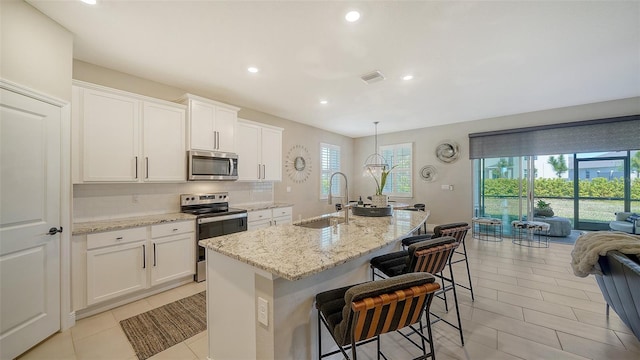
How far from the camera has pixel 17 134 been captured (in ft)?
6.10

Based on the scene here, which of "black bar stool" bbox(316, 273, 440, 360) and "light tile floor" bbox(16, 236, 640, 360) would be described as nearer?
"black bar stool" bbox(316, 273, 440, 360)

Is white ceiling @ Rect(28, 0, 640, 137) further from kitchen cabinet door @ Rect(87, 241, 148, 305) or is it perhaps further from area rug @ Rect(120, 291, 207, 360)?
area rug @ Rect(120, 291, 207, 360)

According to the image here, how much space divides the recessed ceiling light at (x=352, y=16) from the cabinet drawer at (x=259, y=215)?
2896 mm

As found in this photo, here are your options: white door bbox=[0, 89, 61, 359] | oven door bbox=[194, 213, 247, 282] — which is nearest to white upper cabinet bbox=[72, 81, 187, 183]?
white door bbox=[0, 89, 61, 359]

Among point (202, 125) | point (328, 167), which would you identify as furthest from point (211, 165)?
point (328, 167)

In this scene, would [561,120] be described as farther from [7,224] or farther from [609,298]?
[7,224]

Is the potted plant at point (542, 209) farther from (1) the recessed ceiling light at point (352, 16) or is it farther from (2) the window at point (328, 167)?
(1) the recessed ceiling light at point (352, 16)

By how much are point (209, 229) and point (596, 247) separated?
12.7 feet

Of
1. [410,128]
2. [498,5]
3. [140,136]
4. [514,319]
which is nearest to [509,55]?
[498,5]

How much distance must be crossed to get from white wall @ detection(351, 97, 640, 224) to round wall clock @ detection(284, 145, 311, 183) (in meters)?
2.44

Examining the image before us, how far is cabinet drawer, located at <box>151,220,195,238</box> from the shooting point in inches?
110

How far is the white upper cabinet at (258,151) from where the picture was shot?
13.5 ft

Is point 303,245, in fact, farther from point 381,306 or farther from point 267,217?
point 267,217

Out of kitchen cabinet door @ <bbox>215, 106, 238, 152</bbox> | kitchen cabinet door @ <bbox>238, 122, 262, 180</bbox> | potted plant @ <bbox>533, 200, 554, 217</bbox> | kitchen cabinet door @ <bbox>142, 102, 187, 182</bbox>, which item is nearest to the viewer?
kitchen cabinet door @ <bbox>142, 102, 187, 182</bbox>
